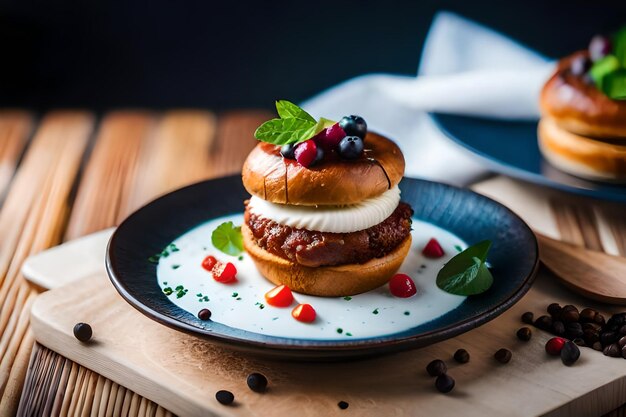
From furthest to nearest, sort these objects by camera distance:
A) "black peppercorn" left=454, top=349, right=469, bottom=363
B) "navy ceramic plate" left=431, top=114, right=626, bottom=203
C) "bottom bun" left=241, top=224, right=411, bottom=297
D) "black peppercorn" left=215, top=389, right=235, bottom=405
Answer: "navy ceramic plate" left=431, top=114, right=626, bottom=203, "bottom bun" left=241, top=224, right=411, bottom=297, "black peppercorn" left=454, top=349, right=469, bottom=363, "black peppercorn" left=215, top=389, right=235, bottom=405

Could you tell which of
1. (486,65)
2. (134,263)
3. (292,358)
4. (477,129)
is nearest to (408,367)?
(292,358)

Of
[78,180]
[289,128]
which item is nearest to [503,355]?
[289,128]

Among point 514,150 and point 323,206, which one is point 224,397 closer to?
point 323,206

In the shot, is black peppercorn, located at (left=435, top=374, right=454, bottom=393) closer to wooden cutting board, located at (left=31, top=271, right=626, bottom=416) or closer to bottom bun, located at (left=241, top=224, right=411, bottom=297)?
wooden cutting board, located at (left=31, top=271, right=626, bottom=416)

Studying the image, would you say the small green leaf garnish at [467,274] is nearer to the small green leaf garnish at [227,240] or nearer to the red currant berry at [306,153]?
the red currant berry at [306,153]

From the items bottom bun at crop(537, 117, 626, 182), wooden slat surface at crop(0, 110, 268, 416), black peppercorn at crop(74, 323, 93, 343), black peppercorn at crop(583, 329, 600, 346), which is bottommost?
wooden slat surface at crop(0, 110, 268, 416)

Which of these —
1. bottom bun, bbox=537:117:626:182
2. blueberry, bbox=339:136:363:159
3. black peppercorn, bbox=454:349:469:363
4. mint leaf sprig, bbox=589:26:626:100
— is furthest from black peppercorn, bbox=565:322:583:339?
mint leaf sprig, bbox=589:26:626:100

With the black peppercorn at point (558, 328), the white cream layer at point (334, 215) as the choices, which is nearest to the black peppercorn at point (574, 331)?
the black peppercorn at point (558, 328)
